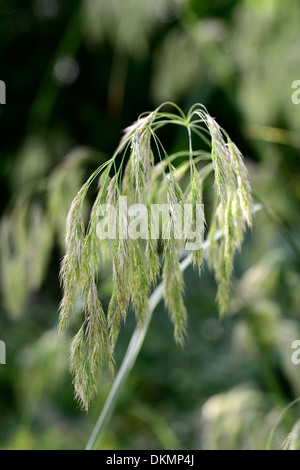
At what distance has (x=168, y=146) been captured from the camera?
2.20 m

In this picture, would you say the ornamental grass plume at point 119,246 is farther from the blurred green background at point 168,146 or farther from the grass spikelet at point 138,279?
the blurred green background at point 168,146

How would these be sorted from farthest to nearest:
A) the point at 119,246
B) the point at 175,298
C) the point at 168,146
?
the point at 168,146 → the point at 175,298 → the point at 119,246

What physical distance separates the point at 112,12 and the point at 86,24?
0.21 meters

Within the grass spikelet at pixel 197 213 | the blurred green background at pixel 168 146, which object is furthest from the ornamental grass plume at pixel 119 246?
the blurred green background at pixel 168 146

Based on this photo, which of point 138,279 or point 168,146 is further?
point 168,146

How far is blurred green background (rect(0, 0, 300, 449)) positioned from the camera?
843mm

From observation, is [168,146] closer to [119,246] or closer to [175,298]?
[175,298]

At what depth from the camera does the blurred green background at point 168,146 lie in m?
0.84

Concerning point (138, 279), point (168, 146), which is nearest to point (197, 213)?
point (138, 279)

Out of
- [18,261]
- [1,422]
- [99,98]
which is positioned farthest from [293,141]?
[99,98]

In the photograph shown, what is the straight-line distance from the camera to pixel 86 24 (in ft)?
4.38
